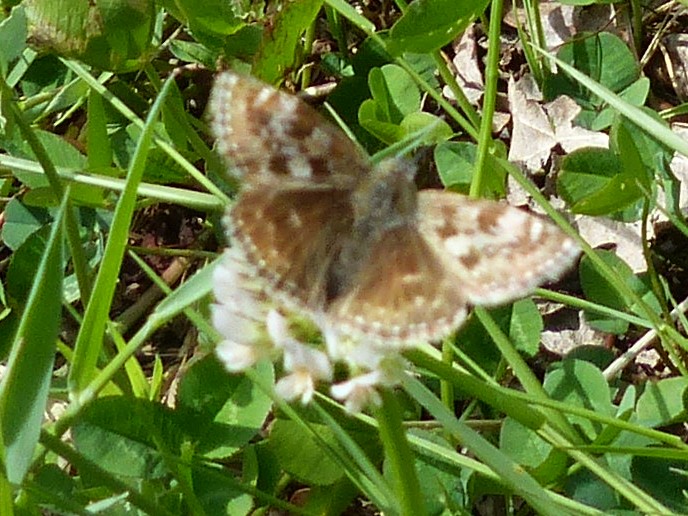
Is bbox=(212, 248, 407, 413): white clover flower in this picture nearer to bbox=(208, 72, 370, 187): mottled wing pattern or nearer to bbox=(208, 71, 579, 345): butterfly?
bbox=(208, 71, 579, 345): butterfly

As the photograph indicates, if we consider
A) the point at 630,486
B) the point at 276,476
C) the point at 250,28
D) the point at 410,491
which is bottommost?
the point at 276,476

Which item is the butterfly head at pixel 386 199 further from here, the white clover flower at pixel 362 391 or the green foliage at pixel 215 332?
the white clover flower at pixel 362 391

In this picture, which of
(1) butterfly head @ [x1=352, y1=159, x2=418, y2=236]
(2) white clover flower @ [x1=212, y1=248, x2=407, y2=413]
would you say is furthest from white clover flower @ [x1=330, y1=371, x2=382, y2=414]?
(1) butterfly head @ [x1=352, y1=159, x2=418, y2=236]

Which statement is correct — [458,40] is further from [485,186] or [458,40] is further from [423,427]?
[423,427]

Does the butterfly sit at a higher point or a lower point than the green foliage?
higher

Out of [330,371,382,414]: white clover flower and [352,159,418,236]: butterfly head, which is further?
[352,159,418,236]: butterfly head

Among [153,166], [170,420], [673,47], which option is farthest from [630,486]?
[673,47]

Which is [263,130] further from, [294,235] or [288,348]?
[288,348]
